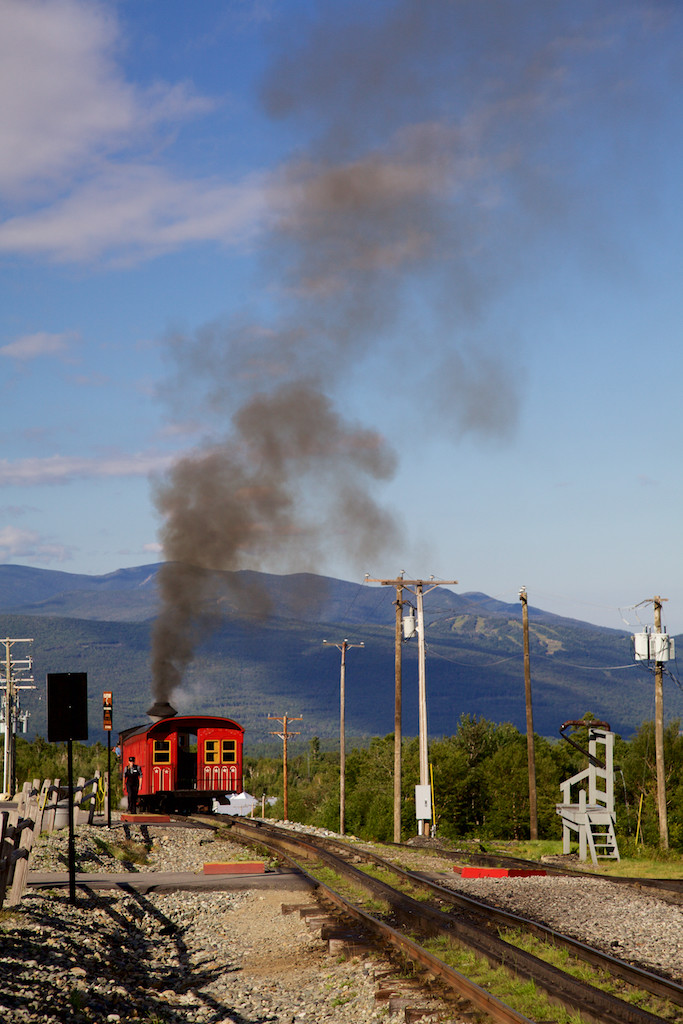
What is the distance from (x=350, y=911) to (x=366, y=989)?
14.2ft

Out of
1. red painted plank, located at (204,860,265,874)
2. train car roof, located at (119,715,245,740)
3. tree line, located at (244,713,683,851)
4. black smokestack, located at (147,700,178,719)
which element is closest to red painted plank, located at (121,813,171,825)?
train car roof, located at (119,715,245,740)

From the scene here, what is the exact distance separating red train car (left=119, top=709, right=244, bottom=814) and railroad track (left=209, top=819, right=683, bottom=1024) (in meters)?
14.9

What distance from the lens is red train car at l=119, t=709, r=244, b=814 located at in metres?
34.8

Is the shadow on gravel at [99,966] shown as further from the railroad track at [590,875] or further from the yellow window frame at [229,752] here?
the yellow window frame at [229,752]

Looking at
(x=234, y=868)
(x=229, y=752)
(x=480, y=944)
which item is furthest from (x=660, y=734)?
(x=480, y=944)

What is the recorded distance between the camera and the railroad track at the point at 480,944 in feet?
29.7

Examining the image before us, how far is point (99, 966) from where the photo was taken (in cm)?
1155

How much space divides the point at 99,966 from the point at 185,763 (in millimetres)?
24774

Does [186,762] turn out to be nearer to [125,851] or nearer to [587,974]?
[125,851]

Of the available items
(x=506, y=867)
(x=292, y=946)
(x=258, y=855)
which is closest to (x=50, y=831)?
(x=258, y=855)

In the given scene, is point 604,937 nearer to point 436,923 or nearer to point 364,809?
point 436,923

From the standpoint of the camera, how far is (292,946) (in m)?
13.0

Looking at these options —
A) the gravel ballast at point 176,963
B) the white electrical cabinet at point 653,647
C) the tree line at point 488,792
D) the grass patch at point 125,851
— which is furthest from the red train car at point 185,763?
the tree line at point 488,792

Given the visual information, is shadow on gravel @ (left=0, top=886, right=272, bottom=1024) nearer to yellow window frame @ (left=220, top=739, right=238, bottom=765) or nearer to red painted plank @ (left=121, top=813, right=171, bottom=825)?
red painted plank @ (left=121, top=813, right=171, bottom=825)
